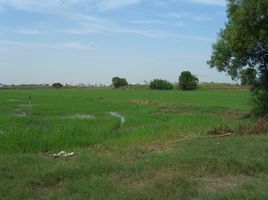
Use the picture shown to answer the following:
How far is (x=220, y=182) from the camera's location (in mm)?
8656

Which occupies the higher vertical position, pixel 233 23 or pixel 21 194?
pixel 233 23

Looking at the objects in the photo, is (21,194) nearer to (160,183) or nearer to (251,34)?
(160,183)

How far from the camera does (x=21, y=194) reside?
301 inches

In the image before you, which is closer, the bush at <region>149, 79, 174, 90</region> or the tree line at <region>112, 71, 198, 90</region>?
the tree line at <region>112, 71, 198, 90</region>

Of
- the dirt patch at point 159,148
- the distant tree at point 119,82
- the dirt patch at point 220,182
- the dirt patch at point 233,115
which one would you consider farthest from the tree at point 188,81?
the dirt patch at point 220,182

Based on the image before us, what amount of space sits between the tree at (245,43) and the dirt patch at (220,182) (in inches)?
473

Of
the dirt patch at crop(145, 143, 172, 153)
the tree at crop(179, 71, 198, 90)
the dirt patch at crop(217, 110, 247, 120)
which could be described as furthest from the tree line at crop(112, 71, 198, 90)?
the dirt patch at crop(145, 143, 172, 153)

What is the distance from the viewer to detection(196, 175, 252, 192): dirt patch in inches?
319

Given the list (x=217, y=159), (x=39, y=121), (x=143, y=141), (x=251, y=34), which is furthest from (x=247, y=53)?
(x=217, y=159)

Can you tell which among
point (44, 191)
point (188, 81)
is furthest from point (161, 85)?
point (44, 191)

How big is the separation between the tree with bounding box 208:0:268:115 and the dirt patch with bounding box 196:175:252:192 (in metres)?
12.0

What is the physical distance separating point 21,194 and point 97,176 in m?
1.63

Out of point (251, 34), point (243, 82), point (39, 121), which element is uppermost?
point (251, 34)

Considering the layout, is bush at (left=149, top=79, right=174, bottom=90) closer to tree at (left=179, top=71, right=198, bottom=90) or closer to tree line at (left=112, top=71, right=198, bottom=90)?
tree line at (left=112, top=71, right=198, bottom=90)
